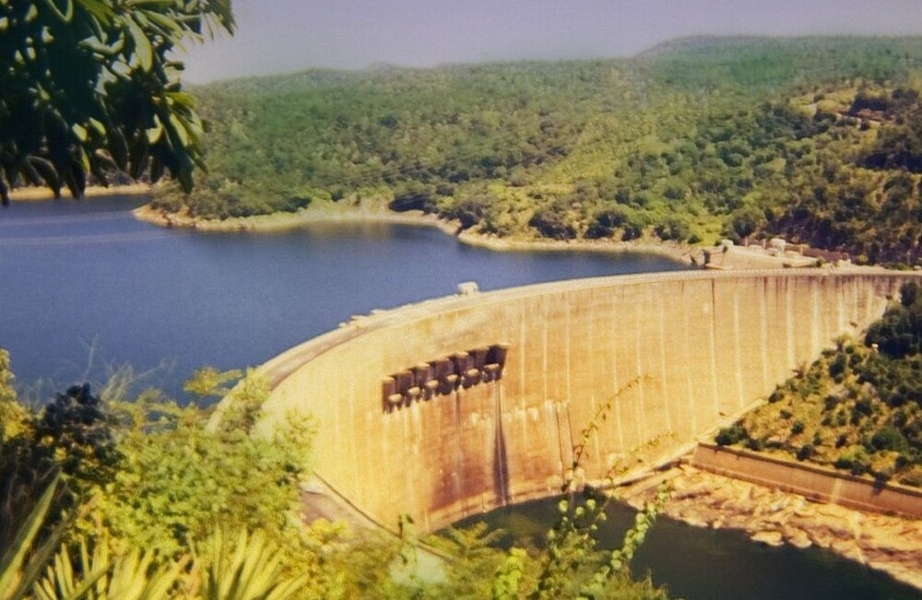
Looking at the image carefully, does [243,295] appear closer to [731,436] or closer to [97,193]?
[731,436]

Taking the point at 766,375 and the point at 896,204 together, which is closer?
the point at 766,375

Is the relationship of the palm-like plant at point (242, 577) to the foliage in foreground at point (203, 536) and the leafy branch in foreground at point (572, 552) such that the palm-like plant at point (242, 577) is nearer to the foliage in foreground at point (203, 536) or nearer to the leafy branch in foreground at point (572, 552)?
the foliage in foreground at point (203, 536)

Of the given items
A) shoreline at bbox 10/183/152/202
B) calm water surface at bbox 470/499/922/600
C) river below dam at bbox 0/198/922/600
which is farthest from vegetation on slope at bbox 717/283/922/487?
shoreline at bbox 10/183/152/202

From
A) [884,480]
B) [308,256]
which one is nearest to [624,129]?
[308,256]

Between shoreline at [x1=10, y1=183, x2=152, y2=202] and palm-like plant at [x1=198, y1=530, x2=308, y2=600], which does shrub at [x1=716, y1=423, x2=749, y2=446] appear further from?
shoreline at [x1=10, y1=183, x2=152, y2=202]

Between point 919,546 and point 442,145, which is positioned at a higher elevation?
point 442,145

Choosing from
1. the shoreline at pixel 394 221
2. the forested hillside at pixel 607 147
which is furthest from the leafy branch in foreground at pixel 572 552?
the shoreline at pixel 394 221

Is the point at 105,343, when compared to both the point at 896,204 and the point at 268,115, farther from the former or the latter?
the point at 268,115
